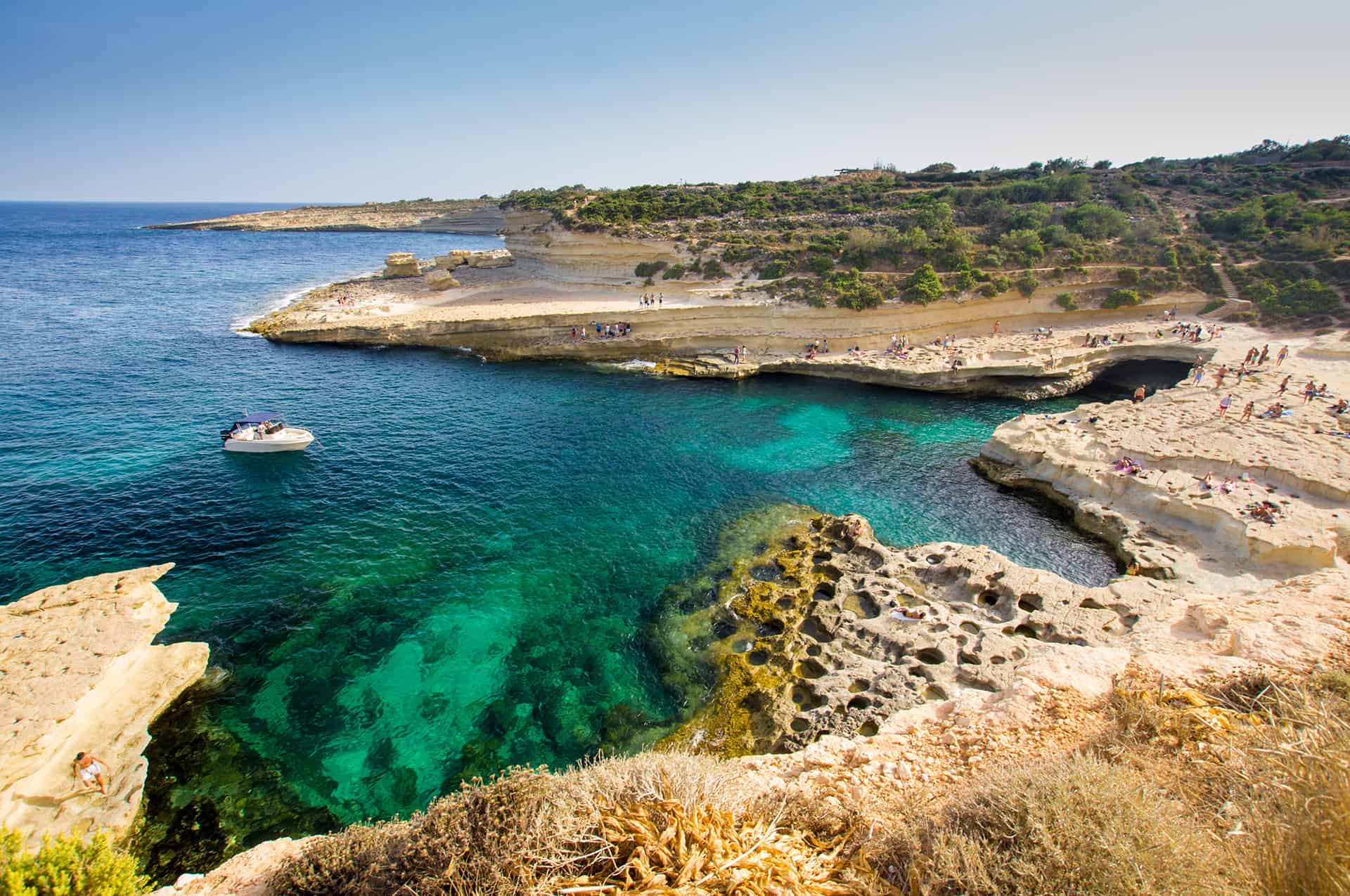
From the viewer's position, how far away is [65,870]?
689 cm

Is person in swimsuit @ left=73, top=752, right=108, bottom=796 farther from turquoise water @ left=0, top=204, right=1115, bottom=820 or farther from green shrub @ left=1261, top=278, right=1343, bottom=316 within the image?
green shrub @ left=1261, top=278, right=1343, bottom=316

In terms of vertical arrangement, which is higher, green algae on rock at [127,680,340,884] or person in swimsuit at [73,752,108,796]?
person in swimsuit at [73,752,108,796]

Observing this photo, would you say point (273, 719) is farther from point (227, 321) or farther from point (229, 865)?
point (227, 321)

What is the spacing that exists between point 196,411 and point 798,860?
117 ft

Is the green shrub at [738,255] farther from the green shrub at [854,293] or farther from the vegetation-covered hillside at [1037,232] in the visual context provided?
the green shrub at [854,293]

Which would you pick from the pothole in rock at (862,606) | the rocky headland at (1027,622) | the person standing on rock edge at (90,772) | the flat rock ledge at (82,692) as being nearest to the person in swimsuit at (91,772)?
the person standing on rock edge at (90,772)

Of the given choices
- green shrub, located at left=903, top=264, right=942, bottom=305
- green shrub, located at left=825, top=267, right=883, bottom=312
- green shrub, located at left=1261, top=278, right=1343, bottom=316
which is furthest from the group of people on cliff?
green shrub, located at left=1261, top=278, right=1343, bottom=316

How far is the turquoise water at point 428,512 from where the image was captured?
47.0 ft

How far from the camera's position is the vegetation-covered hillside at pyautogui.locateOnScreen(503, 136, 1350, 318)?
4066 cm

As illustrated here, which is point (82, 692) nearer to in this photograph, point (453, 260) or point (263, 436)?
point (263, 436)

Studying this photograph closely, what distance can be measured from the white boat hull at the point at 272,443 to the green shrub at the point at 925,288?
120ft

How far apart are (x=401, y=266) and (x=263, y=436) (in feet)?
136

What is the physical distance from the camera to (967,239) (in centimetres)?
4397

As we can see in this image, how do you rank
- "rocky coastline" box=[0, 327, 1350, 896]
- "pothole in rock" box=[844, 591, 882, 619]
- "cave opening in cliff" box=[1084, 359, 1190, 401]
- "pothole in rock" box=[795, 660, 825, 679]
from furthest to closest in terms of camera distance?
"cave opening in cliff" box=[1084, 359, 1190, 401]
"pothole in rock" box=[844, 591, 882, 619]
"pothole in rock" box=[795, 660, 825, 679]
"rocky coastline" box=[0, 327, 1350, 896]
